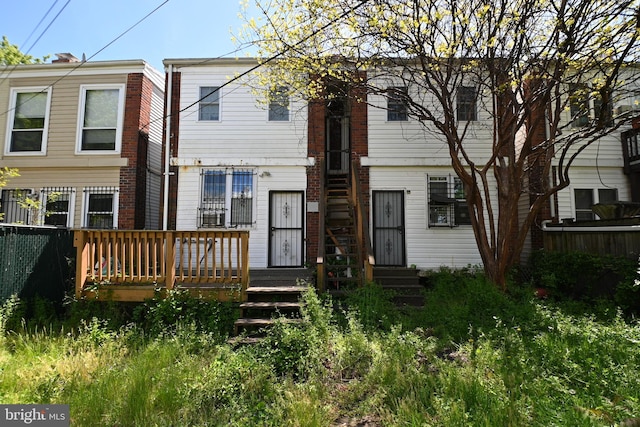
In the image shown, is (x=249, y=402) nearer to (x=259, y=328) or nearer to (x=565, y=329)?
(x=259, y=328)

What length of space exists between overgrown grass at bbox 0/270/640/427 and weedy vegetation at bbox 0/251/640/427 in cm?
2

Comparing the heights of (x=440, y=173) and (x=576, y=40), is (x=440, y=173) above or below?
below

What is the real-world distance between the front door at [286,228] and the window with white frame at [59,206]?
5.74m

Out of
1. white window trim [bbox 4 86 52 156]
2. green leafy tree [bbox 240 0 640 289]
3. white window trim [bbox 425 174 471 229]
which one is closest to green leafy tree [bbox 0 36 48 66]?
white window trim [bbox 4 86 52 156]

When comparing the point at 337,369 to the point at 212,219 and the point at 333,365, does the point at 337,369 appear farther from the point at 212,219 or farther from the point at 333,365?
the point at 212,219

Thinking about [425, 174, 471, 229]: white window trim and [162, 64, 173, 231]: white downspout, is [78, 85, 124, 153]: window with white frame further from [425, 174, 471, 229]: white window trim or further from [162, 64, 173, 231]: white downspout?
[425, 174, 471, 229]: white window trim

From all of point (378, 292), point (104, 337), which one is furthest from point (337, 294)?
point (104, 337)

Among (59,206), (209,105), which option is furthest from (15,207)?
(209,105)

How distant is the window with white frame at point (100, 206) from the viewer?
31.0 feet

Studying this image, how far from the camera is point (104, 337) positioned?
495cm

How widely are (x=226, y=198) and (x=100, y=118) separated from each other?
461cm

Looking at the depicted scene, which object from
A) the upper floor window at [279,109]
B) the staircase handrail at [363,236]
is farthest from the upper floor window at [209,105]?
the staircase handrail at [363,236]

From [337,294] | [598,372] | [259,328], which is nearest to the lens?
[598,372]

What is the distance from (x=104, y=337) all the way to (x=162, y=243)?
1859 mm
